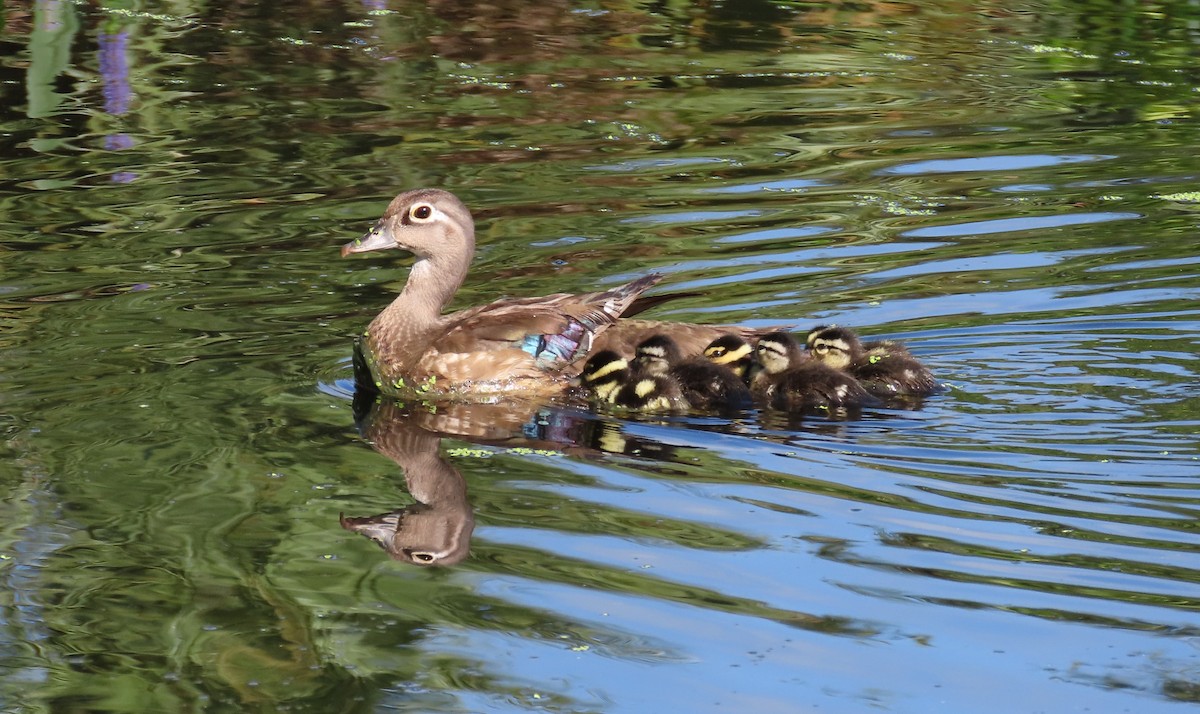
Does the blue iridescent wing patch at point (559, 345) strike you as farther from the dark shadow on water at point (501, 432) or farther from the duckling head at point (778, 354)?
the duckling head at point (778, 354)

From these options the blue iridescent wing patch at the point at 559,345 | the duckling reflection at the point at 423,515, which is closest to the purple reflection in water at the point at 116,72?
the blue iridescent wing patch at the point at 559,345

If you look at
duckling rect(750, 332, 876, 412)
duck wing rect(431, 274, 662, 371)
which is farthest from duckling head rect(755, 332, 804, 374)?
duck wing rect(431, 274, 662, 371)

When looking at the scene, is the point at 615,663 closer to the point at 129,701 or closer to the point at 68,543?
the point at 129,701

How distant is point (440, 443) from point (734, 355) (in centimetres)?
137

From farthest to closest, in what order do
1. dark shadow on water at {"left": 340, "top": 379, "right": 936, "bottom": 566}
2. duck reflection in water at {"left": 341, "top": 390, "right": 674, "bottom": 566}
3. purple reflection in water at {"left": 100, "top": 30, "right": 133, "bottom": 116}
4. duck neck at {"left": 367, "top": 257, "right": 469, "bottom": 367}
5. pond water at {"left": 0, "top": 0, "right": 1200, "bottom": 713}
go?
purple reflection in water at {"left": 100, "top": 30, "right": 133, "bottom": 116}
duck neck at {"left": 367, "top": 257, "right": 469, "bottom": 367}
dark shadow on water at {"left": 340, "top": 379, "right": 936, "bottom": 566}
duck reflection in water at {"left": 341, "top": 390, "right": 674, "bottom": 566}
pond water at {"left": 0, "top": 0, "right": 1200, "bottom": 713}

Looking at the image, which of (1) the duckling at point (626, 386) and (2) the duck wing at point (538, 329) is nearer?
(1) the duckling at point (626, 386)

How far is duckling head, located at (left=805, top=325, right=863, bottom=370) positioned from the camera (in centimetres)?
754

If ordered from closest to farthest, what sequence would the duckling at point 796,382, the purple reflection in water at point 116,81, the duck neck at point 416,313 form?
the duckling at point 796,382
the duck neck at point 416,313
the purple reflection in water at point 116,81

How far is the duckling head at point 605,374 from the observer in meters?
7.52

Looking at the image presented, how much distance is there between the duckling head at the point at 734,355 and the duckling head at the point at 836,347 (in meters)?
0.31

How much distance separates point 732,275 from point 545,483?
10.2ft

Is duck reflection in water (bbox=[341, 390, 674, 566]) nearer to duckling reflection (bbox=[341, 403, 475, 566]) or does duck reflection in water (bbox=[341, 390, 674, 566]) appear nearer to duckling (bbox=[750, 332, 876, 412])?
duckling reflection (bbox=[341, 403, 475, 566])

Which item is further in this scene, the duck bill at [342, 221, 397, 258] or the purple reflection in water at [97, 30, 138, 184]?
the purple reflection in water at [97, 30, 138, 184]

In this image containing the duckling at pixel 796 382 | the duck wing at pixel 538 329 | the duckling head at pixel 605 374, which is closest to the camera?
the duckling at pixel 796 382
